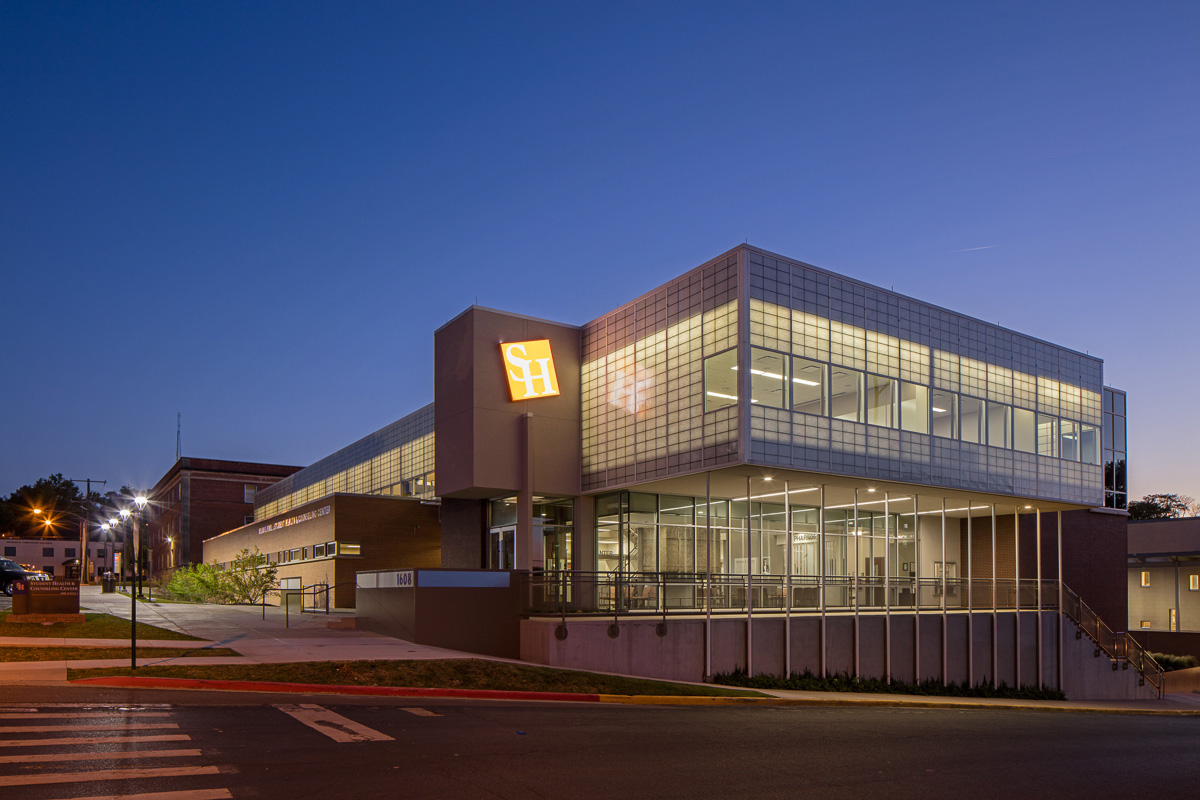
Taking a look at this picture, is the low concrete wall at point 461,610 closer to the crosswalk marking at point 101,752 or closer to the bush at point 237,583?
the crosswalk marking at point 101,752

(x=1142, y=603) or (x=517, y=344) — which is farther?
(x=1142, y=603)

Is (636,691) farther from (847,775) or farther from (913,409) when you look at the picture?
(913,409)

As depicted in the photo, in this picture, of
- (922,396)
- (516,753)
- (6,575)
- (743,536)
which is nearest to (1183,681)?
(922,396)

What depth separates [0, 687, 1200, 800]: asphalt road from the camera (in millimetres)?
9125

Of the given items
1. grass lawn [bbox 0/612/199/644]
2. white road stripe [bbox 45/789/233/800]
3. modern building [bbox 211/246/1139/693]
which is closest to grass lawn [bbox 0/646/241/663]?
grass lawn [bbox 0/612/199/644]

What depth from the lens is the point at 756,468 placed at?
81.6ft

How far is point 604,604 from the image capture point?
2352 centimetres

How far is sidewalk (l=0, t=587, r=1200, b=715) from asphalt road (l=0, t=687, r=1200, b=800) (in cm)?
113

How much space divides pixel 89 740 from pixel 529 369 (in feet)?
62.8

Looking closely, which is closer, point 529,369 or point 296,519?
point 529,369

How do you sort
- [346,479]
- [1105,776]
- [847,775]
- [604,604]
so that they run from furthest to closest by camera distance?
[346,479], [604,604], [1105,776], [847,775]

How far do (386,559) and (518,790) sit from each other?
29.8m

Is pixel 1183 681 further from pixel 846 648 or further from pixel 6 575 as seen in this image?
pixel 6 575

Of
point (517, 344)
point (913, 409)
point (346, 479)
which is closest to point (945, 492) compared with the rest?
point (913, 409)
